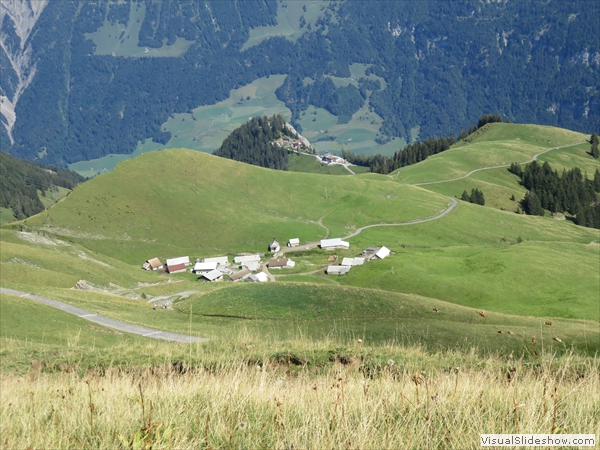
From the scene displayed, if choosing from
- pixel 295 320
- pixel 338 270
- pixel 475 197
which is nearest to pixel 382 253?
pixel 338 270

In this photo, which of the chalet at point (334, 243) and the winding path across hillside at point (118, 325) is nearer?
the winding path across hillside at point (118, 325)

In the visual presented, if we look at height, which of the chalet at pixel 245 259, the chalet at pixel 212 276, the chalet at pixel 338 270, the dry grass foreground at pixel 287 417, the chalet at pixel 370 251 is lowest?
the chalet at pixel 212 276

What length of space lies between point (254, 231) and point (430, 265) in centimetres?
5022

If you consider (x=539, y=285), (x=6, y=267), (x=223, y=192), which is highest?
(x=223, y=192)

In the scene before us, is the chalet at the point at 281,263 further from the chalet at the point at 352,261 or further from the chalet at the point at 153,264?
the chalet at the point at 153,264

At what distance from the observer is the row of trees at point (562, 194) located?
167m

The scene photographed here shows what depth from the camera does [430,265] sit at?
91.7 meters

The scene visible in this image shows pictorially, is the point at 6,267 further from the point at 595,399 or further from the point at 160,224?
the point at 595,399

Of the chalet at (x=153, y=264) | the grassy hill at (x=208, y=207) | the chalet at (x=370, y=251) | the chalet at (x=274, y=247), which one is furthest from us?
the grassy hill at (x=208, y=207)

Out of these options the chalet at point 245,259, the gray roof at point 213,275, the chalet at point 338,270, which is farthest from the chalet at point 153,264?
the chalet at point 338,270

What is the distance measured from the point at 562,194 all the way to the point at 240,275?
415ft

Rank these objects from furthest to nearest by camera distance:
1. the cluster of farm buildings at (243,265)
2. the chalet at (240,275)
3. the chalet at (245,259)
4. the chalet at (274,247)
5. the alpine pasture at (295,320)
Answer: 1. the chalet at (274,247)
2. the chalet at (245,259)
3. the cluster of farm buildings at (243,265)
4. the chalet at (240,275)
5. the alpine pasture at (295,320)

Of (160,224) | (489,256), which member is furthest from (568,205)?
(160,224)

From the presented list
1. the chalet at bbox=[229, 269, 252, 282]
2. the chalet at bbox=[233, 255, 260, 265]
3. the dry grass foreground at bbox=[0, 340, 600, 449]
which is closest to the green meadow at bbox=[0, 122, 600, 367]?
the chalet at bbox=[229, 269, 252, 282]
